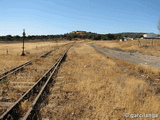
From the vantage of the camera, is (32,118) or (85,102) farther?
(85,102)

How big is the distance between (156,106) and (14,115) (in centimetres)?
429

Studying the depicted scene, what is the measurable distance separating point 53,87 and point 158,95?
4400 millimetres

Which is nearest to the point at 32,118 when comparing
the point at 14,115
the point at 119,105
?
the point at 14,115

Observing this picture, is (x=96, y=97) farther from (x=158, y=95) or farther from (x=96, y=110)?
(x=158, y=95)

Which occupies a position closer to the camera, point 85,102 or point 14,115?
point 14,115

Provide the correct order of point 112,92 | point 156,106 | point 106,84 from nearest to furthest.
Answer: point 156,106 < point 112,92 < point 106,84

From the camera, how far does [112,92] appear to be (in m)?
5.54

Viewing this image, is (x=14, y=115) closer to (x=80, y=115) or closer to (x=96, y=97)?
(x=80, y=115)

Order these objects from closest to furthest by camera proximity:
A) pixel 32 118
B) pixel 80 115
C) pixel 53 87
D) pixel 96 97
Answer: pixel 32 118 → pixel 80 115 → pixel 96 97 → pixel 53 87

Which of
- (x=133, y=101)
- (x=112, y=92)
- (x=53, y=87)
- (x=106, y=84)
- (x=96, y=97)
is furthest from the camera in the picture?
(x=106, y=84)

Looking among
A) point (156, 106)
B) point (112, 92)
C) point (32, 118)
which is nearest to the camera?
point (32, 118)

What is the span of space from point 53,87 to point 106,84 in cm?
250

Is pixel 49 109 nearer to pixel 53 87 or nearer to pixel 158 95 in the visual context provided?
pixel 53 87

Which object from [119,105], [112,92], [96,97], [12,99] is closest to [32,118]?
[12,99]
